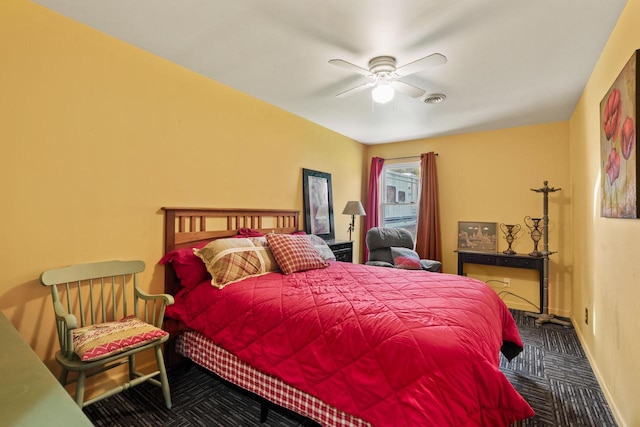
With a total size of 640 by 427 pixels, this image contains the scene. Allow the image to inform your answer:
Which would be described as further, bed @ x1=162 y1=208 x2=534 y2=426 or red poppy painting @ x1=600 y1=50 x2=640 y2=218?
red poppy painting @ x1=600 y1=50 x2=640 y2=218

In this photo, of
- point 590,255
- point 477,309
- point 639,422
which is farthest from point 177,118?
point 590,255

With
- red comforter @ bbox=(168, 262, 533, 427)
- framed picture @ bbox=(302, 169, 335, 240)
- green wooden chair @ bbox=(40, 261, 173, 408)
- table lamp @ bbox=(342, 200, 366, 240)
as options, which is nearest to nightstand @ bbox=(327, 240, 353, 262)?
framed picture @ bbox=(302, 169, 335, 240)

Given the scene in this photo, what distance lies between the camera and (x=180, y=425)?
190 centimetres

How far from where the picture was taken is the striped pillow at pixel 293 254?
268 cm

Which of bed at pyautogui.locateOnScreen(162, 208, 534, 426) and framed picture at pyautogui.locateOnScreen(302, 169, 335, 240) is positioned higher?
framed picture at pyautogui.locateOnScreen(302, 169, 335, 240)

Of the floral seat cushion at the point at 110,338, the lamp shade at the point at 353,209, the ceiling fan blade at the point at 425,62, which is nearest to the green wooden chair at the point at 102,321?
the floral seat cushion at the point at 110,338

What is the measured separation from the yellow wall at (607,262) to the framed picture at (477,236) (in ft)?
3.29

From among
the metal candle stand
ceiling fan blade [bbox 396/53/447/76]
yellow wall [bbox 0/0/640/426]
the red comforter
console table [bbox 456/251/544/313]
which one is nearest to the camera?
the red comforter

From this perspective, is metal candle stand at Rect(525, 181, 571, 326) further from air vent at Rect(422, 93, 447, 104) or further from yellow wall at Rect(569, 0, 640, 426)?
air vent at Rect(422, 93, 447, 104)

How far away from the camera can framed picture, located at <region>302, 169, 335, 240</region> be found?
4.11 meters

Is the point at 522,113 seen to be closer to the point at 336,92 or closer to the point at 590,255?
the point at 590,255

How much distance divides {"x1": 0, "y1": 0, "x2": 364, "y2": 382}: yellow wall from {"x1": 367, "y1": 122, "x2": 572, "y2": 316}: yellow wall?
3223 mm

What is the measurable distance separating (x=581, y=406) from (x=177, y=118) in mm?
3710

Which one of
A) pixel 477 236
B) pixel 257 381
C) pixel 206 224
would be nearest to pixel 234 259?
pixel 206 224
